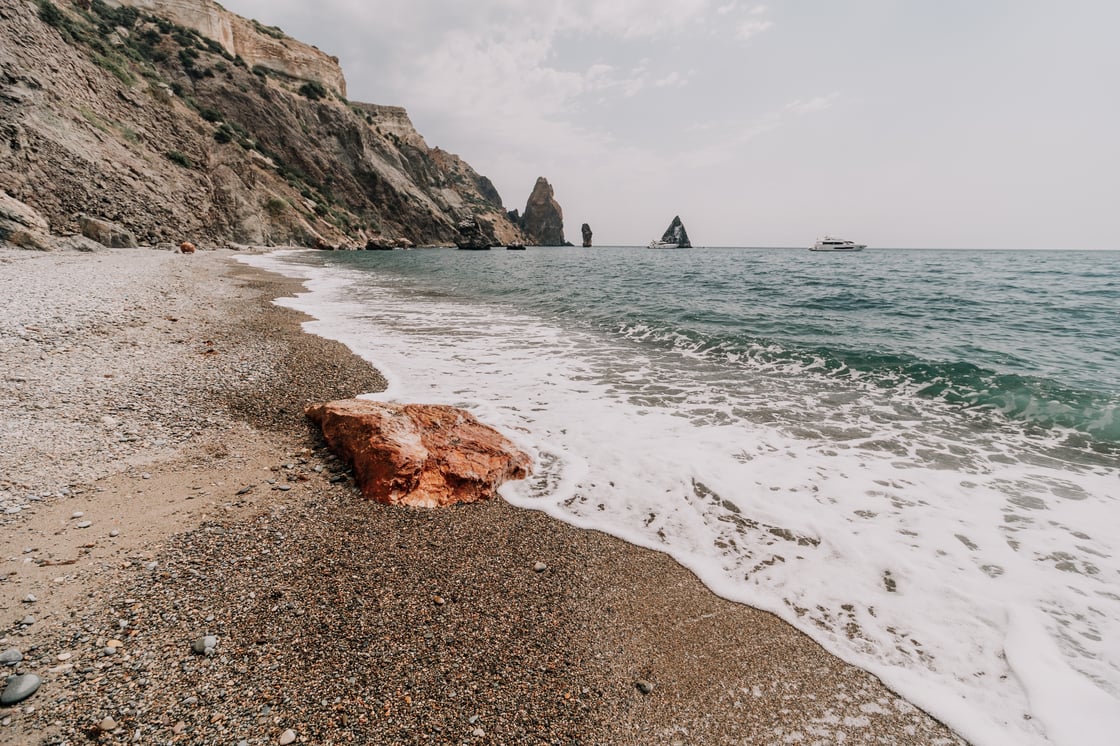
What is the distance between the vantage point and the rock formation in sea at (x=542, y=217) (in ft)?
494

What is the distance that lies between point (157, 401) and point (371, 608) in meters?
4.99

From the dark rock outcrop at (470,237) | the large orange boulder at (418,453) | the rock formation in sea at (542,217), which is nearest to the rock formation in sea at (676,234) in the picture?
the rock formation in sea at (542,217)

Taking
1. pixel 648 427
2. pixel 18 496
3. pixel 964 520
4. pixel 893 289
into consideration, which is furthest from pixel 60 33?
pixel 893 289

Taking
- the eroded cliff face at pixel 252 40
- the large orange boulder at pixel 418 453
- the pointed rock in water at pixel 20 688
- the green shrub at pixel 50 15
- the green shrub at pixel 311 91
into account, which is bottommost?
the pointed rock in water at pixel 20 688

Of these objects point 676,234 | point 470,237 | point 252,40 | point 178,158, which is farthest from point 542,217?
point 178,158

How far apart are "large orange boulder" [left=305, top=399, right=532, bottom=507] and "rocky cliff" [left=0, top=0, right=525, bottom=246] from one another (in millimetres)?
26019

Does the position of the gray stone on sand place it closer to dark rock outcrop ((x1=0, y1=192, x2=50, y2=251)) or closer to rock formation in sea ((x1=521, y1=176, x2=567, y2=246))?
dark rock outcrop ((x1=0, y1=192, x2=50, y2=251))

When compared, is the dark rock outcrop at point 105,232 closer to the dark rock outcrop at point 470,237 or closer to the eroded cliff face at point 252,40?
the eroded cliff face at point 252,40

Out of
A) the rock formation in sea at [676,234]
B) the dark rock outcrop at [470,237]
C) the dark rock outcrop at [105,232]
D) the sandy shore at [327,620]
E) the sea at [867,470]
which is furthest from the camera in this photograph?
the rock formation in sea at [676,234]

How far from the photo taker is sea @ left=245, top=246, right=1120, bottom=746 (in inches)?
125

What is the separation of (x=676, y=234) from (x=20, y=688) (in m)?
151

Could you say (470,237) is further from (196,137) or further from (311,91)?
(196,137)

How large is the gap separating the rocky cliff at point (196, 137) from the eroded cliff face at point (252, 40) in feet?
0.68

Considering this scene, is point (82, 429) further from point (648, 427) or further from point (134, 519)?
point (648, 427)
